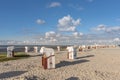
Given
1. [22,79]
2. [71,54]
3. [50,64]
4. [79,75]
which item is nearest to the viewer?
[22,79]

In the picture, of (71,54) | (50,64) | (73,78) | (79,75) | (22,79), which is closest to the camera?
(22,79)

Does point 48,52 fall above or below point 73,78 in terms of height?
above

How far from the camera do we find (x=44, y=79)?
514 inches

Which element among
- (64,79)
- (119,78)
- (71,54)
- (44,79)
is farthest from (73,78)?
(71,54)

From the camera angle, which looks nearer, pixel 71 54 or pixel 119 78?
pixel 119 78

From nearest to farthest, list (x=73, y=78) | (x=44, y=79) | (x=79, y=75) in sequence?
1. (x=44, y=79)
2. (x=73, y=78)
3. (x=79, y=75)

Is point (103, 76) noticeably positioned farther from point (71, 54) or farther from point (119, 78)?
point (71, 54)

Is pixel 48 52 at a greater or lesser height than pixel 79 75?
greater

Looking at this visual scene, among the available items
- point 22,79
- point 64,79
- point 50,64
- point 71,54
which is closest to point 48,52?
point 50,64

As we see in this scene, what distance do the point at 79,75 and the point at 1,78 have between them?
4.65 meters

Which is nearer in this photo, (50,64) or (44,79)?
(44,79)

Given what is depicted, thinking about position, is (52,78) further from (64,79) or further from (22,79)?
(22,79)

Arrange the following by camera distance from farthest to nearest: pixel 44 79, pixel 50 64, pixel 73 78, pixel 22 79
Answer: pixel 50 64 < pixel 73 78 < pixel 44 79 < pixel 22 79

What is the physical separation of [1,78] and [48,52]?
4880 mm
